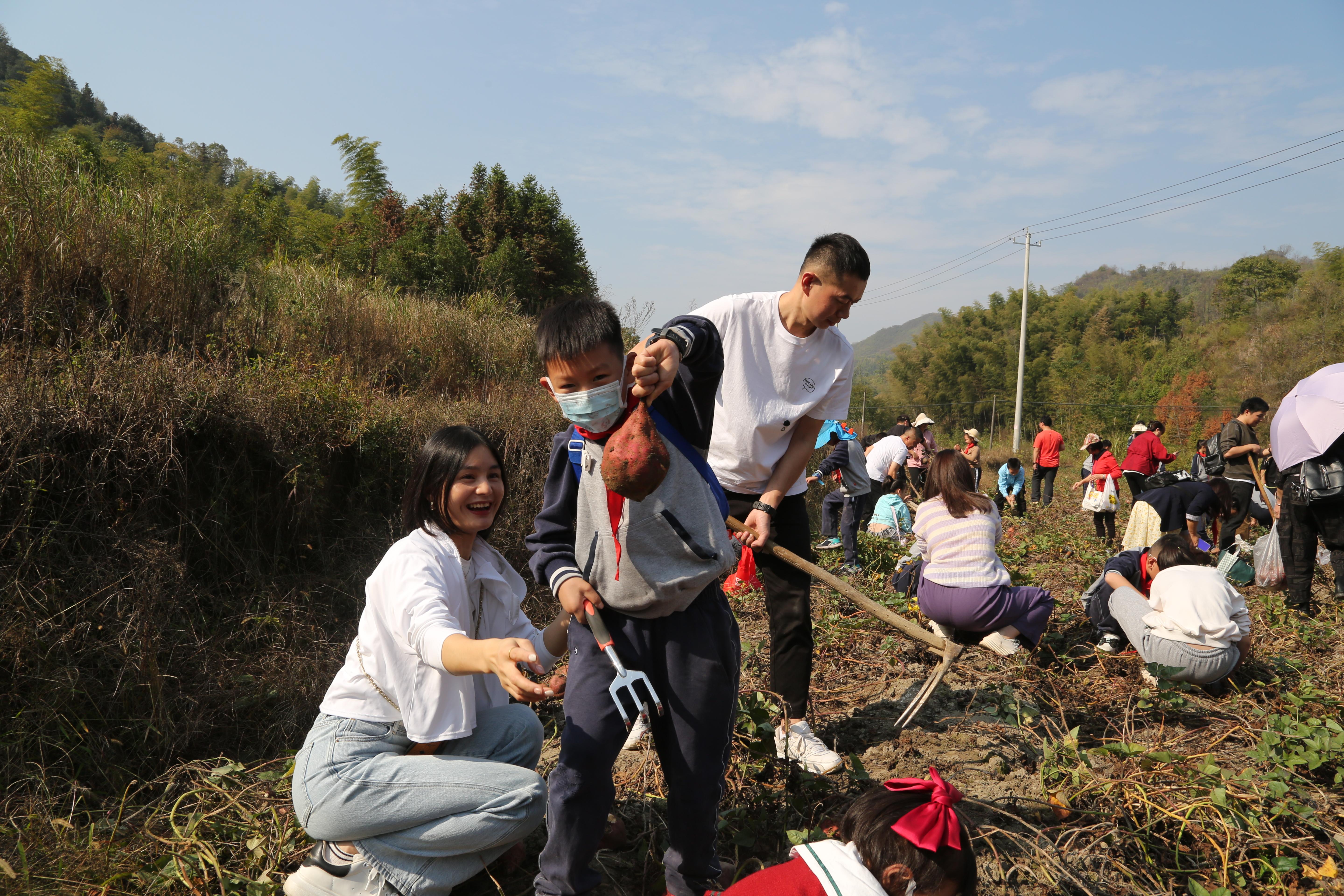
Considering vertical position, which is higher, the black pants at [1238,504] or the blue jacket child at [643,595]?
the blue jacket child at [643,595]

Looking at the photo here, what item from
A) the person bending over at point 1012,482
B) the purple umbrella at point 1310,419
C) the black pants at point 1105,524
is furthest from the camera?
the person bending over at point 1012,482

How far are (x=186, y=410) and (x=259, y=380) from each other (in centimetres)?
64

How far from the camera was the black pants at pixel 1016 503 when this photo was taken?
10.6 m

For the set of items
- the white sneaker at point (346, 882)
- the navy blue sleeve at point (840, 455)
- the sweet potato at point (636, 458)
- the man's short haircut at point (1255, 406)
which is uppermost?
the sweet potato at point (636, 458)

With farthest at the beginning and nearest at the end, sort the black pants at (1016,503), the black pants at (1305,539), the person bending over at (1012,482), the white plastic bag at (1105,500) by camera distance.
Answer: the black pants at (1016,503) < the person bending over at (1012,482) < the white plastic bag at (1105,500) < the black pants at (1305,539)

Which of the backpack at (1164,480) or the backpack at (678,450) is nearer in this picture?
the backpack at (678,450)

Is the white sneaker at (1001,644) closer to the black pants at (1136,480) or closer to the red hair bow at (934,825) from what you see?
the red hair bow at (934,825)

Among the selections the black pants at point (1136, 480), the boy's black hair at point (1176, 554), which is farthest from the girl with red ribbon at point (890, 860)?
the black pants at point (1136, 480)

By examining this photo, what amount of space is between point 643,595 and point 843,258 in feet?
4.78

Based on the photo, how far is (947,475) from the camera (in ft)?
13.8

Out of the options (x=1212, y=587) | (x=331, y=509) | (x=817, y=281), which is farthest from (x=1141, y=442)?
(x=331, y=509)

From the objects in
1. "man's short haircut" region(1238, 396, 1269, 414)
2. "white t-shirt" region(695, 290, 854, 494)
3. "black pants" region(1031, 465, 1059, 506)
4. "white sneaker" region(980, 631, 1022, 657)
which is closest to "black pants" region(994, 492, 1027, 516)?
"black pants" region(1031, 465, 1059, 506)

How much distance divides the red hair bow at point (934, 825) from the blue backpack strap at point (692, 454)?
0.75 meters

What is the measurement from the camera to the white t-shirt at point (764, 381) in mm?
2684
